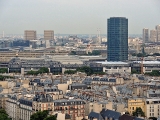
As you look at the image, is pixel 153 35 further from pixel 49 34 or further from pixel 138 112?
pixel 138 112

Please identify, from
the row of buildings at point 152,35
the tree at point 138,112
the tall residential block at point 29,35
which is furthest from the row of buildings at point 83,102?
the tall residential block at point 29,35

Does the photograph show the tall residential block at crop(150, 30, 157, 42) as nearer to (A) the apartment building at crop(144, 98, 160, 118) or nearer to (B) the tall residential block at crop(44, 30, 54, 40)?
(B) the tall residential block at crop(44, 30, 54, 40)

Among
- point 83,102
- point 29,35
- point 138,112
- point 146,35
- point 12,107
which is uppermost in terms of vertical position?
point 29,35

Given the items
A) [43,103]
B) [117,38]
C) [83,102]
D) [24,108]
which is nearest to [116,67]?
[117,38]

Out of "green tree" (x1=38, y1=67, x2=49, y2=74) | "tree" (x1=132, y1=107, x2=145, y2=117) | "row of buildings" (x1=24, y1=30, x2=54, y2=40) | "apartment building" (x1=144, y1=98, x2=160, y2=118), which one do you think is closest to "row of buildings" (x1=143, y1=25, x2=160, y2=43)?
"row of buildings" (x1=24, y1=30, x2=54, y2=40)

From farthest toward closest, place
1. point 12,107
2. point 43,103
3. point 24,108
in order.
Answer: point 12,107
point 24,108
point 43,103


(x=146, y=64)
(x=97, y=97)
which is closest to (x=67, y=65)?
(x=146, y=64)

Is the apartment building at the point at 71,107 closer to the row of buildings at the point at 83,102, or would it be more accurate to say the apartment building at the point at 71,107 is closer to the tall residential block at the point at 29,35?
the row of buildings at the point at 83,102

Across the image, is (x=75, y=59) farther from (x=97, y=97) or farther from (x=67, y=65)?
(x=97, y=97)
